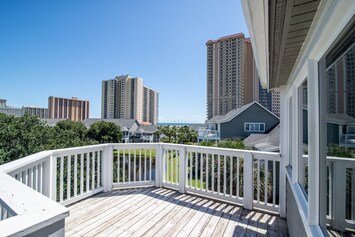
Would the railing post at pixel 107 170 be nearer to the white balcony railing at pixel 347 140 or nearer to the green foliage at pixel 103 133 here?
the white balcony railing at pixel 347 140

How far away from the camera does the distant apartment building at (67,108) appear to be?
54281 millimetres

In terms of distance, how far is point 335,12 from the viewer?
0.83 m

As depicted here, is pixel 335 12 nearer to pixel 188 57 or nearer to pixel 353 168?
pixel 353 168

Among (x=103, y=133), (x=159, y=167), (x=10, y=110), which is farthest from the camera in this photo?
(x=103, y=133)

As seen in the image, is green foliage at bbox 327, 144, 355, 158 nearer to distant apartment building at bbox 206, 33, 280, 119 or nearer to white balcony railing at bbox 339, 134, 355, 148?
white balcony railing at bbox 339, 134, 355, 148

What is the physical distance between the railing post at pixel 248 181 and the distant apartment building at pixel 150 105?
4808 centimetres

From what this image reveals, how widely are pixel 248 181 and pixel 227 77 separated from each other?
90.4 ft

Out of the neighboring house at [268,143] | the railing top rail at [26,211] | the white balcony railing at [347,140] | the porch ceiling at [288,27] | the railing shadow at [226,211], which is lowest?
the railing shadow at [226,211]

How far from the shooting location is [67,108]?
5772 centimetres

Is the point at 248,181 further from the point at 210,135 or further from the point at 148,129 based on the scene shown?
the point at 148,129

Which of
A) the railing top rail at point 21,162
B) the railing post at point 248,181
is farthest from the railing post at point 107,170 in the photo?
the railing post at point 248,181

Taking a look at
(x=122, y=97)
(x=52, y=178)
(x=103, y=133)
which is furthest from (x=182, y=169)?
(x=122, y=97)

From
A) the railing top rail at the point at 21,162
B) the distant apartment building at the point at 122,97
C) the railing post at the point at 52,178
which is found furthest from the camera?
the distant apartment building at the point at 122,97

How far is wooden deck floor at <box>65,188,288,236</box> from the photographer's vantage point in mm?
2662
